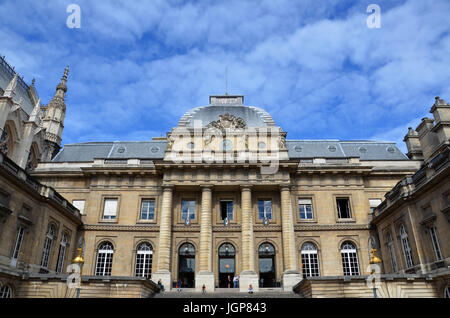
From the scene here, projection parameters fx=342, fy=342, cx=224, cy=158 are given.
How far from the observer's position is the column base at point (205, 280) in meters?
25.9

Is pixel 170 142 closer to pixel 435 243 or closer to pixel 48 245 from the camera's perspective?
pixel 48 245

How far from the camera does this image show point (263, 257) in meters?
29.2

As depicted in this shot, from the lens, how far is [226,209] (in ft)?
101

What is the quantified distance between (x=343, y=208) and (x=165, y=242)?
52.4ft

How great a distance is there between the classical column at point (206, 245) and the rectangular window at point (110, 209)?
26.0ft

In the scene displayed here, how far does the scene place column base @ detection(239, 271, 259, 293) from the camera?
25.8 m

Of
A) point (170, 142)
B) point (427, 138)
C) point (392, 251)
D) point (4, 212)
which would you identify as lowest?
point (392, 251)

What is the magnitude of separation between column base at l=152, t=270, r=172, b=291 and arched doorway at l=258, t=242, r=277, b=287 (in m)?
7.50

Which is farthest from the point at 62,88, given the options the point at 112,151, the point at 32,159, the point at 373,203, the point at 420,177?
the point at 420,177

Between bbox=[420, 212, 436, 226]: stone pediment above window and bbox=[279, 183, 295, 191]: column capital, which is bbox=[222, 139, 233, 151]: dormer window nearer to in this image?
bbox=[279, 183, 295, 191]: column capital

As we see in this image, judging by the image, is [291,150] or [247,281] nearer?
[247,281]

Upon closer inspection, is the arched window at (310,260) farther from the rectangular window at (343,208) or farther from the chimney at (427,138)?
the chimney at (427,138)
